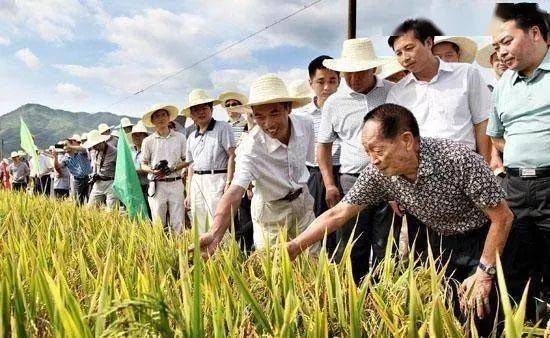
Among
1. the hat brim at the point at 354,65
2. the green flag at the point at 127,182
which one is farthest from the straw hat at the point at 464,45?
the green flag at the point at 127,182

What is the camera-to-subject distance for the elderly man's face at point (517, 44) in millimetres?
2107

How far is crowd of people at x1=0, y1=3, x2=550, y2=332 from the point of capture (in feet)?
5.98

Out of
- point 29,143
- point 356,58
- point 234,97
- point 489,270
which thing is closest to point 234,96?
point 234,97

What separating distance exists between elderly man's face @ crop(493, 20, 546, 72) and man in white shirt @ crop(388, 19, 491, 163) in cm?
34

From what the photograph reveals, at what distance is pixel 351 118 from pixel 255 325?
175 cm

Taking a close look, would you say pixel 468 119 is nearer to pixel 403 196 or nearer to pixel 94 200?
pixel 403 196

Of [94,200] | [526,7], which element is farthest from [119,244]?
[94,200]

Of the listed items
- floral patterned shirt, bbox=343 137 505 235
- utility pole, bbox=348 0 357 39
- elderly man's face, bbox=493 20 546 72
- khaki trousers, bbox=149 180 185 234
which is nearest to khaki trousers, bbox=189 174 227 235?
khaki trousers, bbox=149 180 185 234

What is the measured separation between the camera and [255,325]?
1.25 metres

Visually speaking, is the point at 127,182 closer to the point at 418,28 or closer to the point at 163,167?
the point at 163,167

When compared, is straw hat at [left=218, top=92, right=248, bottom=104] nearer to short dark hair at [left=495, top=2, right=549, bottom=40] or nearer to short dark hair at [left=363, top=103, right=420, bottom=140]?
short dark hair at [left=495, top=2, right=549, bottom=40]

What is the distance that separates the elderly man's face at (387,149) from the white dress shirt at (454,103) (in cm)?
75

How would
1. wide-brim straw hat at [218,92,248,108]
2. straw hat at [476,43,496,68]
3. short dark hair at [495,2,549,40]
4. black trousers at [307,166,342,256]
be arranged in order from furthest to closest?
1. wide-brim straw hat at [218,92,248,108]
2. black trousers at [307,166,342,256]
3. straw hat at [476,43,496,68]
4. short dark hair at [495,2,549,40]

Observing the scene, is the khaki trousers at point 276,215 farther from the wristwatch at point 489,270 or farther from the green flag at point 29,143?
the green flag at point 29,143
